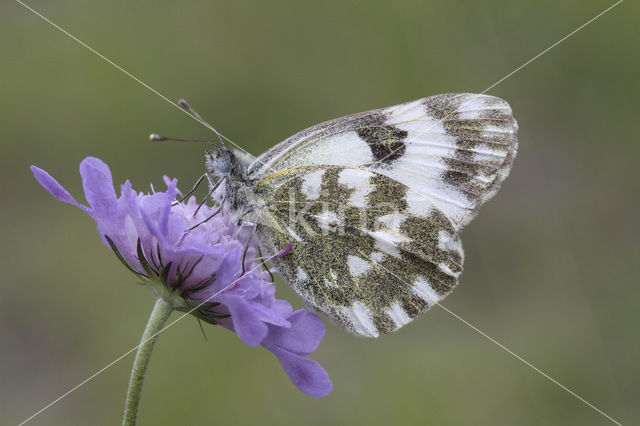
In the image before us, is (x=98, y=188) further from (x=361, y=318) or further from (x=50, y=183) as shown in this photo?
(x=361, y=318)

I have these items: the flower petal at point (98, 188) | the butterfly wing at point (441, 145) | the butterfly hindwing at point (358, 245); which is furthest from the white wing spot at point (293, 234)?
the flower petal at point (98, 188)

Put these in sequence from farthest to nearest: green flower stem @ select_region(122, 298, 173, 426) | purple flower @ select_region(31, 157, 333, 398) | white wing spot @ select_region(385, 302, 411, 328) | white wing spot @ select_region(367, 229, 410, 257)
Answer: white wing spot @ select_region(367, 229, 410, 257), white wing spot @ select_region(385, 302, 411, 328), purple flower @ select_region(31, 157, 333, 398), green flower stem @ select_region(122, 298, 173, 426)

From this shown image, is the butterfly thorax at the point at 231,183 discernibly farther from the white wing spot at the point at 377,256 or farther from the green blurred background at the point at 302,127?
the green blurred background at the point at 302,127

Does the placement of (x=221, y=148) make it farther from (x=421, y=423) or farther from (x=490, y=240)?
(x=490, y=240)

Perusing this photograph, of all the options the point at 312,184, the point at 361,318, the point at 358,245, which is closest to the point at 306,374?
the point at 361,318

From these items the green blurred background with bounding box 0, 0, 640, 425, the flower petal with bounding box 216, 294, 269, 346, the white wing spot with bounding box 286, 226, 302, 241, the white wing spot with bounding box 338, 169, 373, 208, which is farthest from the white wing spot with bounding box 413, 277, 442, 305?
the green blurred background with bounding box 0, 0, 640, 425

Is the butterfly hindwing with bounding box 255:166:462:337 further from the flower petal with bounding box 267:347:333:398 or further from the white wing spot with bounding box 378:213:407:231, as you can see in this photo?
the flower petal with bounding box 267:347:333:398
